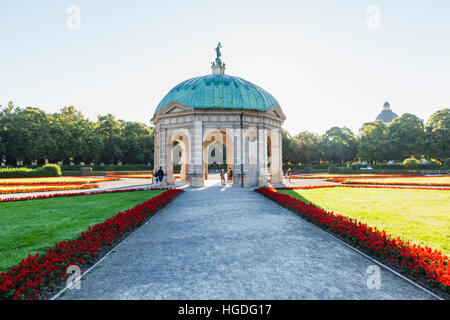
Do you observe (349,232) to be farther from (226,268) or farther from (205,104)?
(205,104)

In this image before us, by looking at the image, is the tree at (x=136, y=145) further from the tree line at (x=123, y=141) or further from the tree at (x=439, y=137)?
the tree at (x=439, y=137)

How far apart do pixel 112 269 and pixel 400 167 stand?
56336 millimetres

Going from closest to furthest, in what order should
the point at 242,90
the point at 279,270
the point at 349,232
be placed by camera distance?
the point at 279,270, the point at 349,232, the point at 242,90

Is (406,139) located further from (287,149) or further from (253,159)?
(253,159)

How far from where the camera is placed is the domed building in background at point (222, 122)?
27.6 m

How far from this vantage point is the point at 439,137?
5947 cm

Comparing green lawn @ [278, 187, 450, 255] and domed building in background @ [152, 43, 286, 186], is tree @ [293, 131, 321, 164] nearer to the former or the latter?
domed building in background @ [152, 43, 286, 186]

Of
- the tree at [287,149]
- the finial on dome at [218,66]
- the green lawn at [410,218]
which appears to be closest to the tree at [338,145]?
the tree at [287,149]

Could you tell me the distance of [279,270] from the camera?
19.0 ft

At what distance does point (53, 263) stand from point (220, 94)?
25.2m

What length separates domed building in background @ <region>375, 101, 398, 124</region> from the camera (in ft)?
448

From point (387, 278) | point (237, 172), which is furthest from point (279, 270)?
point (237, 172)

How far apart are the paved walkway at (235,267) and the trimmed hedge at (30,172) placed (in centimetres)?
3624

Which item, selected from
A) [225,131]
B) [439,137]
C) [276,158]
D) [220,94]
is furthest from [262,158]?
[439,137]
